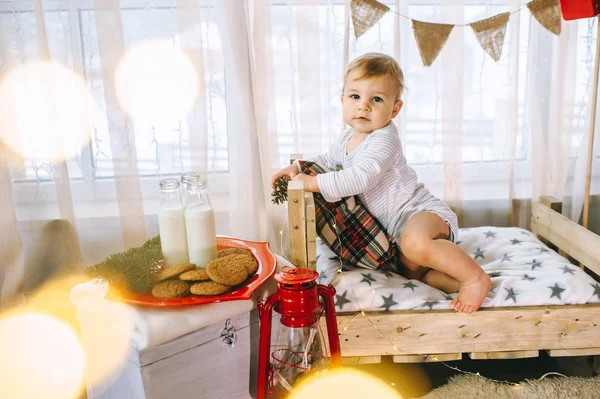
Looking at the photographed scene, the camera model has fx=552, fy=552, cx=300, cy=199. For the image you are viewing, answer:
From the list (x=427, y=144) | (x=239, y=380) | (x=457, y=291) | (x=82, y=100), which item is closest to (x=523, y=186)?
(x=427, y=144)

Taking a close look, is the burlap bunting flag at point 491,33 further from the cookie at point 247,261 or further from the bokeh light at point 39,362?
the bokeh light at point 39,362

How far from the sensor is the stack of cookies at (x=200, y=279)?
1.02 meters

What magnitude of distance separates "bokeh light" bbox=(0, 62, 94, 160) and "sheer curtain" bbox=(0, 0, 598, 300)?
17 millimetres

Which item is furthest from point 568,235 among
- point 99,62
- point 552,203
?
point 99,62

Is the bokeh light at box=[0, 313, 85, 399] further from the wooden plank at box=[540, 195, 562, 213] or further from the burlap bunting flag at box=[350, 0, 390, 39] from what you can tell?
the wooden plank at box=[540, 195, 562, 213]

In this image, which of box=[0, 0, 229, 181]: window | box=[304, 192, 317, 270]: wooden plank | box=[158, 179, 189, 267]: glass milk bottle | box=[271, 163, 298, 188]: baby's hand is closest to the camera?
box=[158, 179, 189, 267]: glass milk bottle

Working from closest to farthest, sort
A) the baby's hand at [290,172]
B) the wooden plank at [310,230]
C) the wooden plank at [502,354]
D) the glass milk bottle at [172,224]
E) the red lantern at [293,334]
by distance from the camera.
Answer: the red lantern at [293,334] → the glass milk bottle at [172,224] → the wooden plank at [310,230] → the wooden plank at [502,354] → the baby's hand at [290,172]

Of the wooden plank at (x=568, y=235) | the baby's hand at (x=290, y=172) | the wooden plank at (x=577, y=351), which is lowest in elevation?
the wooden plank at (x=577, y=351)

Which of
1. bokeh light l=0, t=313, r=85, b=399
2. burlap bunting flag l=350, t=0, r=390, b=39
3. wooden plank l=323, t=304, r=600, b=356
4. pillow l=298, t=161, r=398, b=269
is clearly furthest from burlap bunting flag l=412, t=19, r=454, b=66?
bokeh light l=0, t=313, r=85, b=399

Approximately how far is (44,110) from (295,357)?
1.23m

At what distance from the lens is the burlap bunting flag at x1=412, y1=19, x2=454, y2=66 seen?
5.32ft

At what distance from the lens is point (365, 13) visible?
1635mm

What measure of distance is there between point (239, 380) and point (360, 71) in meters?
0.79

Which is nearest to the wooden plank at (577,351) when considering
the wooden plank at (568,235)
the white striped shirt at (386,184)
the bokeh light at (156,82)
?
the wooden plank at (568,235)
